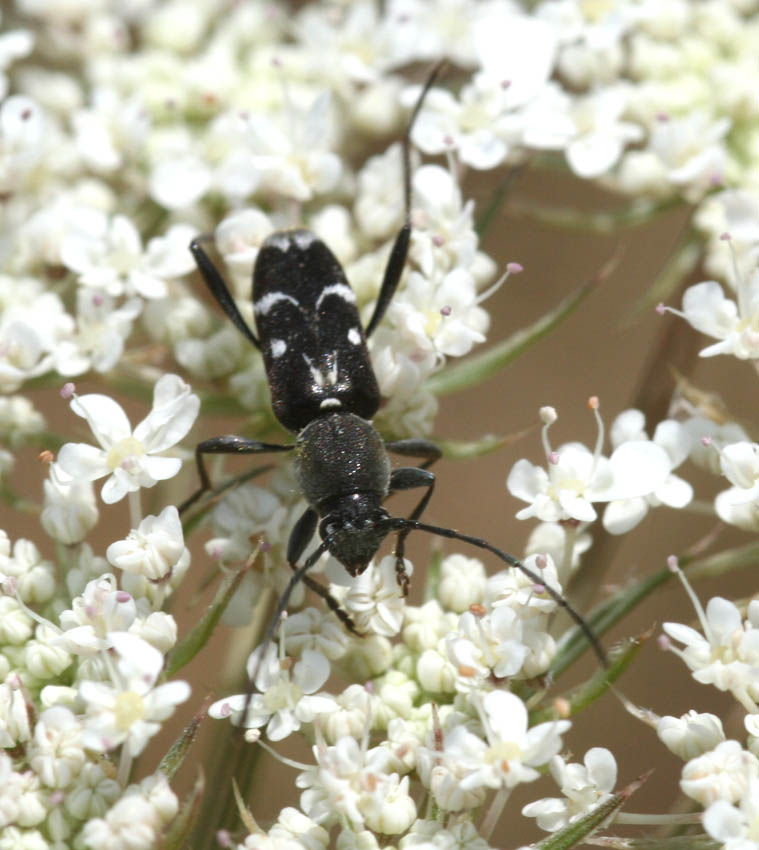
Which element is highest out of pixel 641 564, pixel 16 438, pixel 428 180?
pixel 428 180

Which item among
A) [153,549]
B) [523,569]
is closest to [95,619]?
[153,549]

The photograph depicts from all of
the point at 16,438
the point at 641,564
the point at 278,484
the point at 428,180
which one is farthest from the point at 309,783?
the point at 641,564

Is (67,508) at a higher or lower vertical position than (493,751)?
higher

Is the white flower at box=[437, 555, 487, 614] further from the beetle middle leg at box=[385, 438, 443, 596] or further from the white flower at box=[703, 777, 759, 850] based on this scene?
the white flower at box=[703, 777, 759, 850]

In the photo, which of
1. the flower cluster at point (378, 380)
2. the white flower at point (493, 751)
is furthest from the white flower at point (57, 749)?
the white flower at point (493, 751)

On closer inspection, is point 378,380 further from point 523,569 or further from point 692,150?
point 692,150

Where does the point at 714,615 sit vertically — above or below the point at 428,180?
below

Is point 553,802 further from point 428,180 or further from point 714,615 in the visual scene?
point 428,180
